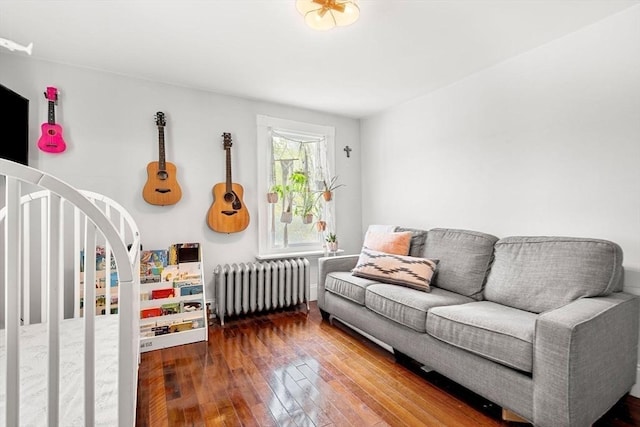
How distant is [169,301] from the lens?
101 inches

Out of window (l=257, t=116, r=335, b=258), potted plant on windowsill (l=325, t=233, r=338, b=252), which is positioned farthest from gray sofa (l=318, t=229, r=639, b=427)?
window (l=257, t=116, r=335, b=258)

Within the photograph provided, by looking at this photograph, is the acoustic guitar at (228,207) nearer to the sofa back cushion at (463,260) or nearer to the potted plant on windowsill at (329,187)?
the potted plant on windowsill at (329,187)

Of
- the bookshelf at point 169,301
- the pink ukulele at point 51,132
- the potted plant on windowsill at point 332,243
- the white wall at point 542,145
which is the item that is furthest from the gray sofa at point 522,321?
the pink ukulele at point 51,132

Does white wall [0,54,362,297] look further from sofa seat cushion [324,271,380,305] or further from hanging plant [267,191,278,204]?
sofa seat cushion [324,271,380,305]

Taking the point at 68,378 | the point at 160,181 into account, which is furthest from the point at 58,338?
the point at 160,181

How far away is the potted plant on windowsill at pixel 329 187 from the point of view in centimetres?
374

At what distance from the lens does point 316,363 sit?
→ 219cm

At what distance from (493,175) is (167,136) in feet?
9.64

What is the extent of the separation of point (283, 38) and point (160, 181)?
1661 millimetres

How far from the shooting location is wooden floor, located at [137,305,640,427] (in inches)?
63.8

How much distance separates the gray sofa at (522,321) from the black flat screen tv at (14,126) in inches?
106

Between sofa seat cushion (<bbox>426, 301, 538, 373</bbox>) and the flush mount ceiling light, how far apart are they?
1.77m

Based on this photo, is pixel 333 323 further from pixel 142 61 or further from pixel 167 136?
pixel 142 61

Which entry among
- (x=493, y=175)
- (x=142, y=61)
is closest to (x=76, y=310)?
(x=142, y=61)
